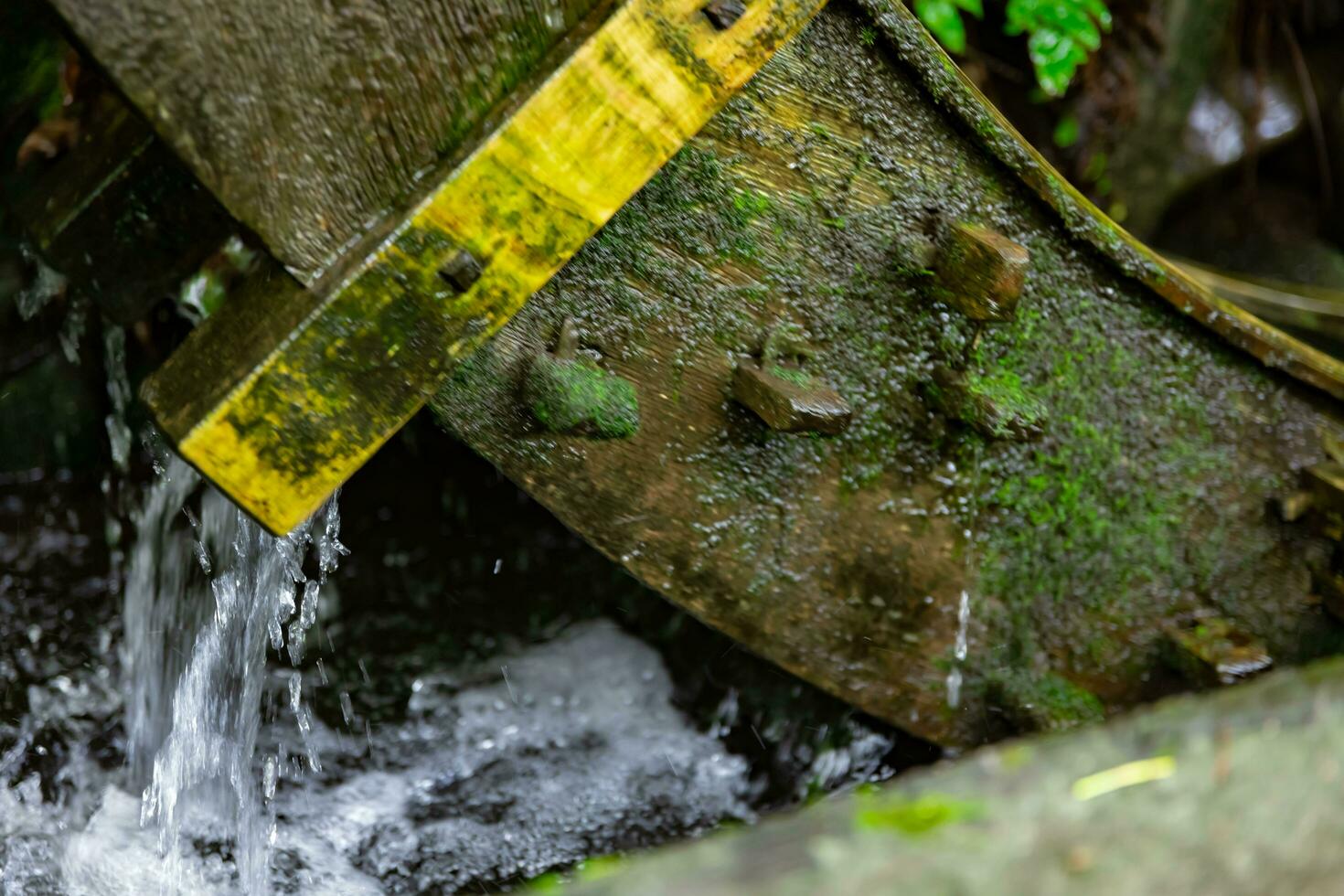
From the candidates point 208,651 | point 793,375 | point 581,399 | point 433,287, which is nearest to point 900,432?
point 793,375

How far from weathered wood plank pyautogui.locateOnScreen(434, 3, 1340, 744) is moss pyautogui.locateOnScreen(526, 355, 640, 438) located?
0.03m

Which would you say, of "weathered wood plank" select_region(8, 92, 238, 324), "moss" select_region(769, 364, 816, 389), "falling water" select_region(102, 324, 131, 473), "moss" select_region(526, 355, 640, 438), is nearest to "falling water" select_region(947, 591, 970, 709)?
"moss" select_region(769, 364, 816, 389)

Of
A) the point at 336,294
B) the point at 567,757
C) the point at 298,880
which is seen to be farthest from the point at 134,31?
the point at 567,757

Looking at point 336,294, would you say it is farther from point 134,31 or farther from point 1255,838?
point 1255,838

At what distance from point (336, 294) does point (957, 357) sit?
134cm

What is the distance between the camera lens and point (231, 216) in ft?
4.89

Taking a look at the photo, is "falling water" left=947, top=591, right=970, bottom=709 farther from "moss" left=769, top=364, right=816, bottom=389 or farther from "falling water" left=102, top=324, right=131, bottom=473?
"falling water" left=102, top=324, right=131, bottom=473

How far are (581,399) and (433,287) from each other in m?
0.45

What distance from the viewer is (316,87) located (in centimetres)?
149

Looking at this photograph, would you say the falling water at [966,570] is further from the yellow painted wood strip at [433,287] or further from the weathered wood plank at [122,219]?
the weathered wood plank at [122,219]

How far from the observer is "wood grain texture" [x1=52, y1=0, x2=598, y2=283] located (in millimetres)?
1372

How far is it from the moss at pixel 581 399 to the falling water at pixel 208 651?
21.6 inches

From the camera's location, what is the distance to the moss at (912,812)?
2.87 feet

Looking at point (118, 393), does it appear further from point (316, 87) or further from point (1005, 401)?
point (1005, 401)
